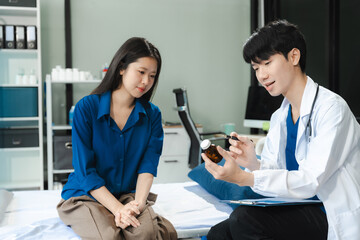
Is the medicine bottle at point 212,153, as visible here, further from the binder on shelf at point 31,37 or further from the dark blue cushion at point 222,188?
the binder on shelf at point 31,37

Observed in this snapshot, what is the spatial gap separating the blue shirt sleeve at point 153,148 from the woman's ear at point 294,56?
2.18 feet

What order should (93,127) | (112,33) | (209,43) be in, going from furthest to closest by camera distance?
(209,43)
(112,33)
(93,127)

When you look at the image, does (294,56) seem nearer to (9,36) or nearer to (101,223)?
(101,223)

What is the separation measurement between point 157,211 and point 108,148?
0.40m

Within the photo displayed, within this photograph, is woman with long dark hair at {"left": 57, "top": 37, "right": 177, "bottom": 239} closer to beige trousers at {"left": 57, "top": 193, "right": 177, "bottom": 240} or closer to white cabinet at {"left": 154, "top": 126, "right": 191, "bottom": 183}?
beige trousers at {"left": 57, "top": 193, "right": 177, "bottom": 240}

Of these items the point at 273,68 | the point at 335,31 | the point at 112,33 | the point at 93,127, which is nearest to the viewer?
the point at 273,68

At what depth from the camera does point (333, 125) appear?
1126 mm

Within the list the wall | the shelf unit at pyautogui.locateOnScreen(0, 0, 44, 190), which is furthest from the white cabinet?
the shelf unit at pyautogui.locateOnScreen(0, 0, 44, 190)

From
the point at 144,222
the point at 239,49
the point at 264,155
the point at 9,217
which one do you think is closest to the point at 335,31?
the point at 239,49

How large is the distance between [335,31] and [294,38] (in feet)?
7.23

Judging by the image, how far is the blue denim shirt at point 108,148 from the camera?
59.1 inches

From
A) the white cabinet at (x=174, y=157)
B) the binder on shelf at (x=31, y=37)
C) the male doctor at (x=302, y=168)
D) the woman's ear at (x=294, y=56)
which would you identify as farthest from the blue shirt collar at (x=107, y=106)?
the binder on shelf at (x=31, y=37)

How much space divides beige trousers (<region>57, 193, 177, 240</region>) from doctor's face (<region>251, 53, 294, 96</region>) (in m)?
0.67

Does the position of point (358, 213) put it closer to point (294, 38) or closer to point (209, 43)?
point (294, 38)
